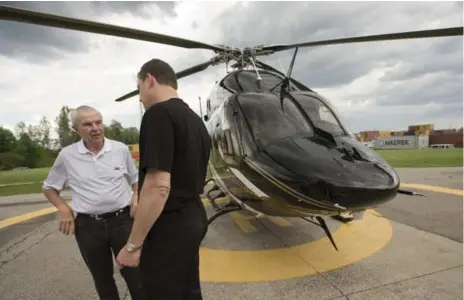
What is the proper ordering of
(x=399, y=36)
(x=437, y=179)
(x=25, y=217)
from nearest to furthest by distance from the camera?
(x=399, y=36) < (x=25, y=217) < (x=437, y=179)

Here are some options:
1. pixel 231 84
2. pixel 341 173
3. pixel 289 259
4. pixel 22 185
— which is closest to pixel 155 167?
pixel 341 173

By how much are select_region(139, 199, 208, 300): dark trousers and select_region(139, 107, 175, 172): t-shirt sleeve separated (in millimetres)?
300

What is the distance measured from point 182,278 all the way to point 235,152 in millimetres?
2392

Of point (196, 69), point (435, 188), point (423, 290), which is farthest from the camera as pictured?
point (435, 188)

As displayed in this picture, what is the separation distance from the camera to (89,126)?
8.41 ft

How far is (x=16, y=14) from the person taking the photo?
3436 millimetres

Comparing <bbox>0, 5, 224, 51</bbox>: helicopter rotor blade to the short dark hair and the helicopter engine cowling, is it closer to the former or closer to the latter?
the helicopter engine cowling

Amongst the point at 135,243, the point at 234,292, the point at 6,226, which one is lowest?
the point at 6,226

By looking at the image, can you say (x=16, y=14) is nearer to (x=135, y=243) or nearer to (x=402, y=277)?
(x=135, y=243)

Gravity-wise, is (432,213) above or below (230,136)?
below

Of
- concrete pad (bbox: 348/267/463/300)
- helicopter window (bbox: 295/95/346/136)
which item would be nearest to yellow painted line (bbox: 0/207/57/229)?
helicopter window (bbox: 295/95/346/136)

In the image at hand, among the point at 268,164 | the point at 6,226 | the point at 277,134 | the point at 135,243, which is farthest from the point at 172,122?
the point at 6,226

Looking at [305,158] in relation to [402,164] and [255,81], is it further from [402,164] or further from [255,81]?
[402,164]

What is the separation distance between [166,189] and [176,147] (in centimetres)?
22
